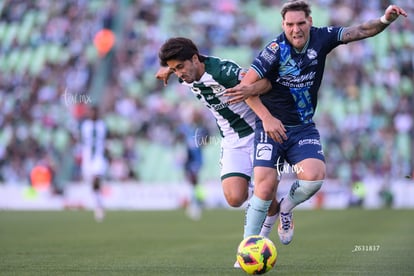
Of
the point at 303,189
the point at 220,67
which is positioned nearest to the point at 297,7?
the point at 220,67

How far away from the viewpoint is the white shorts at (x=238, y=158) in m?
9.28

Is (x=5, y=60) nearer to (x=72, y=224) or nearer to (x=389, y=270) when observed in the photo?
(x=72, y=224)

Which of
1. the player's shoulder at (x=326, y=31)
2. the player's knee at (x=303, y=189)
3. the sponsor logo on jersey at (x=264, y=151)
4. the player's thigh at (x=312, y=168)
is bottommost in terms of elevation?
the player's knee at (x=303, y=189)

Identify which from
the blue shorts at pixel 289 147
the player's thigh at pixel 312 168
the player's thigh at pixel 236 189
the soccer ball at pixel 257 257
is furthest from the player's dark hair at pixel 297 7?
the soccer ball at pixel 257 257

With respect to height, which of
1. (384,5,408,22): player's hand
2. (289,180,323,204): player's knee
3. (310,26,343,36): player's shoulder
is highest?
(384,5,408,22): player's hand

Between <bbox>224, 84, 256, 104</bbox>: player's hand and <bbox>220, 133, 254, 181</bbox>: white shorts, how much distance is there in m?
1.46

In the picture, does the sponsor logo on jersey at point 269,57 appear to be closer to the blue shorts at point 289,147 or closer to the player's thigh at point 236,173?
the blue shorts at point 289,147

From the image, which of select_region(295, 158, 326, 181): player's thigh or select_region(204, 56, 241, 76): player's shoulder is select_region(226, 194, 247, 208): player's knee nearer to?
select_region(295, 158, 326, 181): player's thigh

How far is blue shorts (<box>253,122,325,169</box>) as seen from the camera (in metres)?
8.23

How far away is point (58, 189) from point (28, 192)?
886 millimetres

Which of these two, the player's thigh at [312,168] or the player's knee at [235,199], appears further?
the player's knee at [235,199]

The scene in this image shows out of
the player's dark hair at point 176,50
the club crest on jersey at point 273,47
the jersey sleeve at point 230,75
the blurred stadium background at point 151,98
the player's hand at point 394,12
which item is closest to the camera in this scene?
the player's hand at point 394,12

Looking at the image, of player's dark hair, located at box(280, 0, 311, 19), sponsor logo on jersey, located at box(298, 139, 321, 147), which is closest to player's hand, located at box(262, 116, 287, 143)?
sponsor logo on jersey, located at box(298, 139, 321, 147)

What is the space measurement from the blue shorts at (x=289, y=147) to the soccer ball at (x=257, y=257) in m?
0.95
